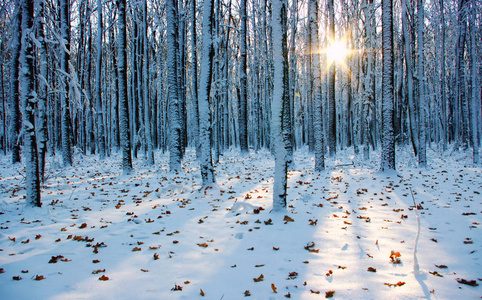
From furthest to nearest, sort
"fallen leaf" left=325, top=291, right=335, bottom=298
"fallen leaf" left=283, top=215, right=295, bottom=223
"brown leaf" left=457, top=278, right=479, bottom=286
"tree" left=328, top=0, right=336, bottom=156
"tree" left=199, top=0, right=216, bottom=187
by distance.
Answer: "tree" left=328, top=0, right=336, bottom=156
"tree" left=199, top=0, right=216, bottom=187
"fallen leaf" left=283, top=215, right=295, bottom=223
"brown leaf" left=457, top=278, right=479, bottom=286
"fallen leaf" left=325, top=291, right=335, bottom=298

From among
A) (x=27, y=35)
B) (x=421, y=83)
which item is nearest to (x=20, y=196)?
(x=27, y=35)

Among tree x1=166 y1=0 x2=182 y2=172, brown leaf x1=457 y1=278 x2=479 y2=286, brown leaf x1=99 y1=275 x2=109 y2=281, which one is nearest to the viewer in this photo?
brown leaf x1=457 y1=278 x2=479 y2=286

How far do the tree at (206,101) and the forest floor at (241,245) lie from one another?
651 mm

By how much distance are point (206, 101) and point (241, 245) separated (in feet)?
15.5

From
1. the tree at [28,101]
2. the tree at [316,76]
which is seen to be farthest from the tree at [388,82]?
the tree at [28,101]

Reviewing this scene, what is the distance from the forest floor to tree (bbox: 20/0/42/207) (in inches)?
Result: 20.0

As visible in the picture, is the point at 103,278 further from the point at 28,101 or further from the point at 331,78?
the point at 331,78

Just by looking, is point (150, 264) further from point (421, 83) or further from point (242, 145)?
point (242, 145)

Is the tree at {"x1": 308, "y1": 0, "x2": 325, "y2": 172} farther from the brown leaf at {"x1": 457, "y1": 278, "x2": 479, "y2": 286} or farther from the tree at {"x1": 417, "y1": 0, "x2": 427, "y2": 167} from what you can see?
the brown leaf at {"x1": 457, "y1": 278, "x2": 479, "y2": 286}

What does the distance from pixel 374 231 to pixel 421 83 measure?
9.31m

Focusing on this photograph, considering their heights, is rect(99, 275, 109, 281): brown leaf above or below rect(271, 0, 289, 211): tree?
below

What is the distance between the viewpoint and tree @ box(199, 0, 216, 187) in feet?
24.5

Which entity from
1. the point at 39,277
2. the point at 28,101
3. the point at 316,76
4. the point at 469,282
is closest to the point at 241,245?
the point at 39,277

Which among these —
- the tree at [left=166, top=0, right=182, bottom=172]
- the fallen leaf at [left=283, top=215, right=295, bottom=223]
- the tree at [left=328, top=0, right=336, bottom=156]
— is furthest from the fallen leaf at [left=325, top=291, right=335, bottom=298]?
the tree at [left=328, top=0, right=336, bottom=156]
